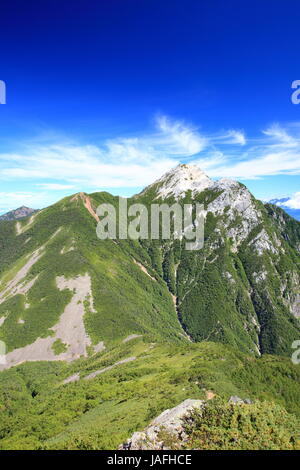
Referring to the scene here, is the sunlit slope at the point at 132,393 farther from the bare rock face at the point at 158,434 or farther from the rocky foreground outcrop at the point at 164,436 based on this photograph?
the rocky foreground outcrop at the point at 164,436

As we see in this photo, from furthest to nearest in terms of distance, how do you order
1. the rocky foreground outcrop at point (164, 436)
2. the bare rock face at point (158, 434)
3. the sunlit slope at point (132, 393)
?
1. the sunlit slope at point (132, 393)
2. the bare rock face at point (158, 434)
3. the rocky foreground outcrop at point (164, 436)

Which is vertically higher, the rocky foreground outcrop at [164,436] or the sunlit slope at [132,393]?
the rocky foreground outcrop at [164,436]

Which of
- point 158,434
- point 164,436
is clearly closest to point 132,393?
point 158,434

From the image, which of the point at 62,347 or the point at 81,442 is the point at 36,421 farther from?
the point at 62,347

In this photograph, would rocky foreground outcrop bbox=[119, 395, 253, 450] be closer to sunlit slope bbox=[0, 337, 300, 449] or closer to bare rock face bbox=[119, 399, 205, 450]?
bare rock face bbox=[119, 399, 205, 450]

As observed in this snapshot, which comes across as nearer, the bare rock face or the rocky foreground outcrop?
the rocky foreground outcrop

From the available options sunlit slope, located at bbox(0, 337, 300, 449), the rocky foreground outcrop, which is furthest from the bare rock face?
sunlit slope, located at bbox(0, 337, 300, 449)

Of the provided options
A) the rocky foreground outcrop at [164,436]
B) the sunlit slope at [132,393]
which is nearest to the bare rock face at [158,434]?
the rocky foreground outcrop at [164,436]

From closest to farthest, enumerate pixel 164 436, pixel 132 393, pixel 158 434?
pixel 164 436
pixel 158 434
pixel 132 393

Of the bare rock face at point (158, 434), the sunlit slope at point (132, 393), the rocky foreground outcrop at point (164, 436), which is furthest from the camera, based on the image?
the sunlit slope at point (132, 393)

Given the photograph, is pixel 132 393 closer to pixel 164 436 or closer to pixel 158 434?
pixel 158 434
